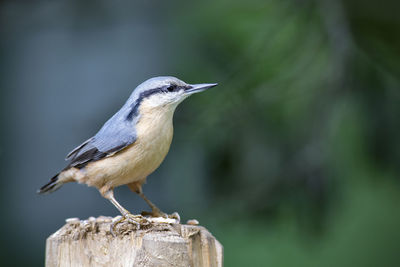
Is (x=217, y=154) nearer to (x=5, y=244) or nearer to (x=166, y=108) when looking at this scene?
(x=166, y=108)

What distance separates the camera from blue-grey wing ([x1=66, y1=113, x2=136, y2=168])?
2.60 meters

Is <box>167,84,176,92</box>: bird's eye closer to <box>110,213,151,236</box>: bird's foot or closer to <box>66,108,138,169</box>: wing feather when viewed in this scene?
<box>66,108,138,169</box>: wing feather

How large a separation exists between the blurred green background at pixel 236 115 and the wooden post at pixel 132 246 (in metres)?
1.78

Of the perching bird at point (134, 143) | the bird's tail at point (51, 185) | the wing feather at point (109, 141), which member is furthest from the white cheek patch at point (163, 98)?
the bird's tail at point (51, 185)

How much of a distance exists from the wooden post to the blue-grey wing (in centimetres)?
53

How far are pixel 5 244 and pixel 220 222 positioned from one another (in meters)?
2.03

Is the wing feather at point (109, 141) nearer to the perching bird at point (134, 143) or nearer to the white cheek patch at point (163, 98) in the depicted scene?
the perching bird at point (134, 143)

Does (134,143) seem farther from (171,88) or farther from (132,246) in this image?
(132,246)

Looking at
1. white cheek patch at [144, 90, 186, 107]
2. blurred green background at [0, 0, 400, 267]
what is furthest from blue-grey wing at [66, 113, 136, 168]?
blurred green background at [0, 0, 400, 267]

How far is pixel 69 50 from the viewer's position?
511cm

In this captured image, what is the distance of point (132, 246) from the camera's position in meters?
2.03

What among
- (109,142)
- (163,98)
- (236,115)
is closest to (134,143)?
(109,142)

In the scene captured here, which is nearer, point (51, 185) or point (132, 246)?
point (132, 246)

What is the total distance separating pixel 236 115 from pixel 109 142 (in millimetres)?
1439
